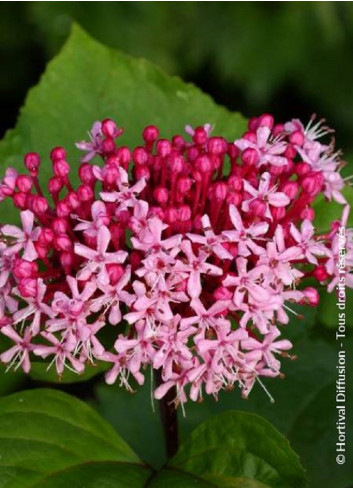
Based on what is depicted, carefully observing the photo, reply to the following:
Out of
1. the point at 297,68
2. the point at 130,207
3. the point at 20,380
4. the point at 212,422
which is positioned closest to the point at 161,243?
the point at 130,207

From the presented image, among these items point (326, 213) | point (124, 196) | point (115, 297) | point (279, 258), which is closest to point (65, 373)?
point (115, 297)

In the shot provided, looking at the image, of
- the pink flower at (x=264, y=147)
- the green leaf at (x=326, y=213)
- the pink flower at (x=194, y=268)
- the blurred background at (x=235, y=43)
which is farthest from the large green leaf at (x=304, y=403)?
the blurred background at (x=235, y=43)

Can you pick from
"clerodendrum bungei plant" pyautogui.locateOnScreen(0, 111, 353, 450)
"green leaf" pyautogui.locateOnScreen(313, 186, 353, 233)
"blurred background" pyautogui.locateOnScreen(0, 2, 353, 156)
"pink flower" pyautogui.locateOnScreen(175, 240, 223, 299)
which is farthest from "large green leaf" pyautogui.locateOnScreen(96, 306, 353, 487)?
"blurred background" pyautogui.locateOnScreen(0, 2, 353, 156)

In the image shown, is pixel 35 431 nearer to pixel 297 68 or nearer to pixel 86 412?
pixel 86 412

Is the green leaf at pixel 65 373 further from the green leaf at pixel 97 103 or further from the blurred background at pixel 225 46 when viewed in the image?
the blurred background at pixel 225 46

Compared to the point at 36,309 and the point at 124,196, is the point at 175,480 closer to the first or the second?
the point at 36,309

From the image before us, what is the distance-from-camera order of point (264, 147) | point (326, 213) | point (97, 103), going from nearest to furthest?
1. point (264, 147)
2. point (326, 213)
3. point (97, 103)
